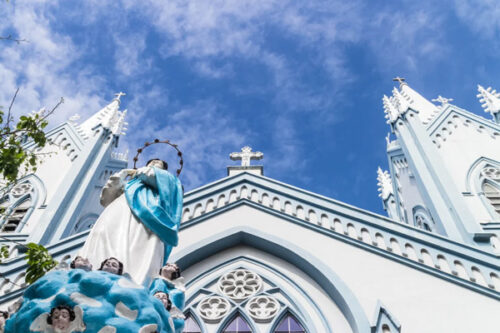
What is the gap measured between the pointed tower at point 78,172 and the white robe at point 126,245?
741 cm

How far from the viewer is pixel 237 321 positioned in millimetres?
7488

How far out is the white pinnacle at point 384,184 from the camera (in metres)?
19.9

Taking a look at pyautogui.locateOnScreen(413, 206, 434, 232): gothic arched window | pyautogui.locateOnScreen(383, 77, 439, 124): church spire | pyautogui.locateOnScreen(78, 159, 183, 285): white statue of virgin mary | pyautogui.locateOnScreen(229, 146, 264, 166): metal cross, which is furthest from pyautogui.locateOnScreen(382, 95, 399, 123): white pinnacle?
pyautogui.locateOnScreen(78, 159, 183, 285): white statue of virgin mary

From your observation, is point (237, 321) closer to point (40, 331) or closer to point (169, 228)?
point (169, 228)

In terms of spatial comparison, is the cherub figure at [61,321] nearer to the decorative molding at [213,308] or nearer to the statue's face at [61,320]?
the statue's face at [61,320]

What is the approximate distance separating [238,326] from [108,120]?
1165 cm

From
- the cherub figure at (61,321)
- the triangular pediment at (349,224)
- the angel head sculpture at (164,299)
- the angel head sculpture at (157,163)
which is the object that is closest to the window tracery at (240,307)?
the triangular pediment at (349,224)

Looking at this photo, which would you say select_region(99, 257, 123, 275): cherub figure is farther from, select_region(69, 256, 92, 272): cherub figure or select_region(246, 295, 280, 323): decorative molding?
select_region(246, 295, 280, 323): decorative molding

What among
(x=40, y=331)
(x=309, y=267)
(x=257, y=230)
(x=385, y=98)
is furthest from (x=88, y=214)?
(x=40, y=331)

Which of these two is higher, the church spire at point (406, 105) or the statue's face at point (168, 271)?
the church spire at point (406, 105)

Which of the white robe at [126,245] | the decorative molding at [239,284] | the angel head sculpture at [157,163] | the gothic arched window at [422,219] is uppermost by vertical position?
the gothic arched window at [422,219]

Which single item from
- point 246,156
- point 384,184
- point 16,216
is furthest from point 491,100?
point 16,216

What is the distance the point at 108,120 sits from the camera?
1730 centimetres

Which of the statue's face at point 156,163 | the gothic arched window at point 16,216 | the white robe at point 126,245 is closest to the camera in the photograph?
the white robe at point 126,245
